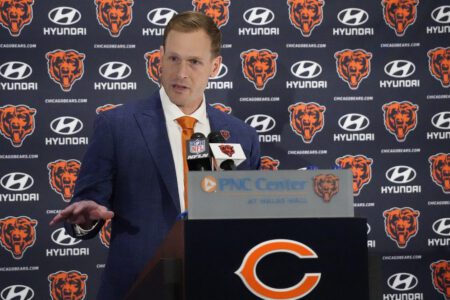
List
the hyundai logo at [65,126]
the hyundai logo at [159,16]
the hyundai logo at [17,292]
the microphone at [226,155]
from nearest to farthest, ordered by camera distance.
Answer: the microphone at [226,155] < the hyundai logo at [17,292] < the hyundai logo at [65,126] < the hyundai logo at [159,16]

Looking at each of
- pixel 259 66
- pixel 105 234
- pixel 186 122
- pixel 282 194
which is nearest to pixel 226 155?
pixel 282 194

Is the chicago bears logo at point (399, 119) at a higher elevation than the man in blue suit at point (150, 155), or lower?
higher

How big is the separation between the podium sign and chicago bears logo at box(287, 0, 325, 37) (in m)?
3.32

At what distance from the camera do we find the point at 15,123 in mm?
→ 4375

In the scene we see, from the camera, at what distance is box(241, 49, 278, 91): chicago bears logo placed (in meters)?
4.57

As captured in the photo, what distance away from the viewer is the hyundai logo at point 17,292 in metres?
4.31

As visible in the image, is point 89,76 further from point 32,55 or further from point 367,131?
point 367,131

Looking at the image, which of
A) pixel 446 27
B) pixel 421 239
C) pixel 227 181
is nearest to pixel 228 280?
pixel 227 181

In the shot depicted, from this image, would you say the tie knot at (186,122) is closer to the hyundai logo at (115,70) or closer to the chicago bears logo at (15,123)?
the hyundai logo at (115,70)

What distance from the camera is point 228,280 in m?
1.42

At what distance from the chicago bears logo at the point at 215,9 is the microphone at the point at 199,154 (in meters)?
Result: 3.03

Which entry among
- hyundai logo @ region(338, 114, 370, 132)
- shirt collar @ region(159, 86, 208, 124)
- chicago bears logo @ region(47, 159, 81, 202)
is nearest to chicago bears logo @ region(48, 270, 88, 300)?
chicago bears logo @ region(47, 159, 81, 202)

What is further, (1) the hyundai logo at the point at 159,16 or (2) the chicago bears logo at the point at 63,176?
(1) the hyundai logo at the point at 159,16

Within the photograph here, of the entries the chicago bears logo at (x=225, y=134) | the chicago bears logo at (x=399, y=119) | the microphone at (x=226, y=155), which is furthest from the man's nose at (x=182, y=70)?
the chicago bears logo at (x=399, y=119)
